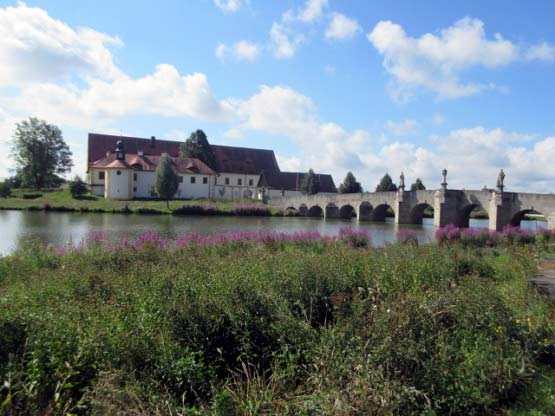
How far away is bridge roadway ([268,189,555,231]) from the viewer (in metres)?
31.0

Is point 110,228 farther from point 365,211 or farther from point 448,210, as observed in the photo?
point 365,211

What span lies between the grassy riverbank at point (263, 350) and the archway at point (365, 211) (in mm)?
43434

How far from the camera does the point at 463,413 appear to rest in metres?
3.36

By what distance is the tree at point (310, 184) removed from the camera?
7406cm

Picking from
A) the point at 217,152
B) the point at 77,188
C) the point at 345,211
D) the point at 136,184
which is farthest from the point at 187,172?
the point at 345,211

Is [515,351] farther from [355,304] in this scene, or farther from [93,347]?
[93,347]

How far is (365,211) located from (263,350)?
45960mm

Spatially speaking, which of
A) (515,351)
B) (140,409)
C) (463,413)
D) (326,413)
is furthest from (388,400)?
(140,409)

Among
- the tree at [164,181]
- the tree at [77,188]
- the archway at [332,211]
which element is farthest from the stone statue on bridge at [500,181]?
the tree at [77,188]

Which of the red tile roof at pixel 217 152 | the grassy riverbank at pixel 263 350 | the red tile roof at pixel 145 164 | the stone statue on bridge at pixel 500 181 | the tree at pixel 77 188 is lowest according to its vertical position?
the grassy riverbank at pixel 263 350

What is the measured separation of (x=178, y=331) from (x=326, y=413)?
5.31 feet

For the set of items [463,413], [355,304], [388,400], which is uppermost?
[355,304]

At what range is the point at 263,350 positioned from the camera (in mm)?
4133

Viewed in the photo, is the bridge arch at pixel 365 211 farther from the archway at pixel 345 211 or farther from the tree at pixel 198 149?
the tree at pixel 198 149
